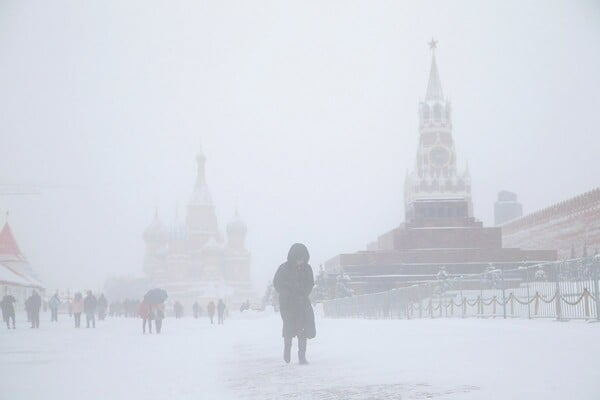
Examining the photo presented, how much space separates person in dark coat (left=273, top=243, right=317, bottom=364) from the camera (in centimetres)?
855

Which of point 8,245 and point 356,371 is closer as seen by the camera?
point 356,371

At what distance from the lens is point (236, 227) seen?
371 feet

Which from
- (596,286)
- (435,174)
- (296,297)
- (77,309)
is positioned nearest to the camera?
(296,297)

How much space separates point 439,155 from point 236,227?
57.1m

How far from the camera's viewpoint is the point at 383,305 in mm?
26906

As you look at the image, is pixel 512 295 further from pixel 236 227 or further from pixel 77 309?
pixel 236 227

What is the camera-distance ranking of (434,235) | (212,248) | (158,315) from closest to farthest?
(158,315) < (434,235) < (212,248)

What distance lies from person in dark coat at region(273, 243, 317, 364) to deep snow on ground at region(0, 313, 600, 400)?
36cm

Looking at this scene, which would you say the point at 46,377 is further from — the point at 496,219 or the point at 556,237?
the point at 496,219

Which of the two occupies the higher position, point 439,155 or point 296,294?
point 439,155

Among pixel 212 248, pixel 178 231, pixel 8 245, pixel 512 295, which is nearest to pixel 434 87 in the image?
pixel 8 245

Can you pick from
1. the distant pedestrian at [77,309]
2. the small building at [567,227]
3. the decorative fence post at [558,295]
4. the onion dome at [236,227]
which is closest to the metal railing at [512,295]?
the decorative fence post at [558,295]

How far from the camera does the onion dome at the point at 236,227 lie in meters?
113

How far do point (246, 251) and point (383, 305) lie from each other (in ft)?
282
